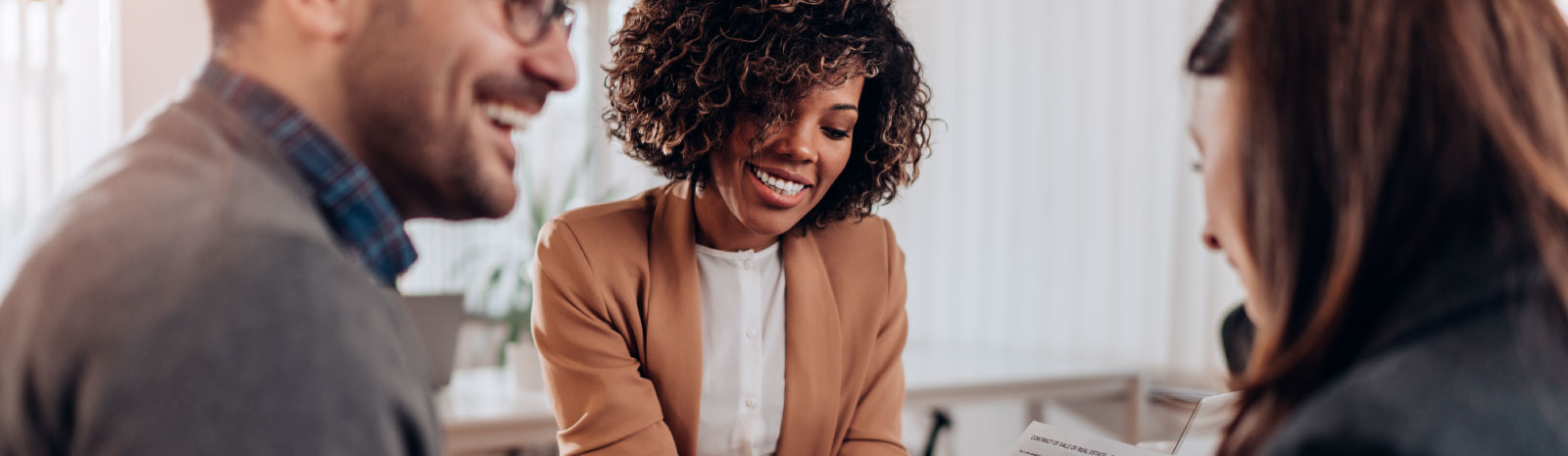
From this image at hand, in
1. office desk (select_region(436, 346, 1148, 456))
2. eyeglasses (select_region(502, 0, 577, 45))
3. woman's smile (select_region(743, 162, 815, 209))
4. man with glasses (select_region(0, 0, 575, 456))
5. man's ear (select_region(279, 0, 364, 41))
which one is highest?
man's ear (select_region(279, 0, 364, 41))

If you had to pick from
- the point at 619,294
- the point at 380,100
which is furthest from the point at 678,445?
the point at 380,100

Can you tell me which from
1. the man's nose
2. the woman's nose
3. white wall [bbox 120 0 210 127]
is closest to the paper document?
the woman's nose

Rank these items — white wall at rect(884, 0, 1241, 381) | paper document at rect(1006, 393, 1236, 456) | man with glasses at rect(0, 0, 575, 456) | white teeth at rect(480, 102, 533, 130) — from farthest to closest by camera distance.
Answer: white wall at rect(884, 0, 1241, 381)
paper document at rect(1006, 393, 1236, 456)
white teeth at rect(480, 102, 533, 130)
man with glasses at rect(0, 0, 575, 456)

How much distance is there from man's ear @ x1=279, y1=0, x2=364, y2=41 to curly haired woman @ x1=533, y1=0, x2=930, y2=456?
2.37 feet

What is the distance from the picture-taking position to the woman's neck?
1510 millimetres

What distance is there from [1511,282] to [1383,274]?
0.07 meters

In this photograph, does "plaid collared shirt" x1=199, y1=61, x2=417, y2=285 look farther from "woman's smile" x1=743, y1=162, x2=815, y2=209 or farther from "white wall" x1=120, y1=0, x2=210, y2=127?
"white wall" x1=120, y1=0, x2=210, y2=127

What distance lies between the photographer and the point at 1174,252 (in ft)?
10.4

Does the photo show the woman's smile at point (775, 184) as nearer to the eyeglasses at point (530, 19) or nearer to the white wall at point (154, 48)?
the eyeglasses at point (530, 19)

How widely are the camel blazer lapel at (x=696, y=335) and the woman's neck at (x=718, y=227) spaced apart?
18 millimetres

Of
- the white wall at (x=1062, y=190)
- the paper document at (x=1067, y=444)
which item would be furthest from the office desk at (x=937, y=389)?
the paper document at (x=1067, y=444)

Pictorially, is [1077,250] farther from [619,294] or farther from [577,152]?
[619,294]

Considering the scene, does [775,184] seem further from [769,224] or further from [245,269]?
[245,269]

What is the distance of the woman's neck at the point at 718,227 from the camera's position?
151 cm
